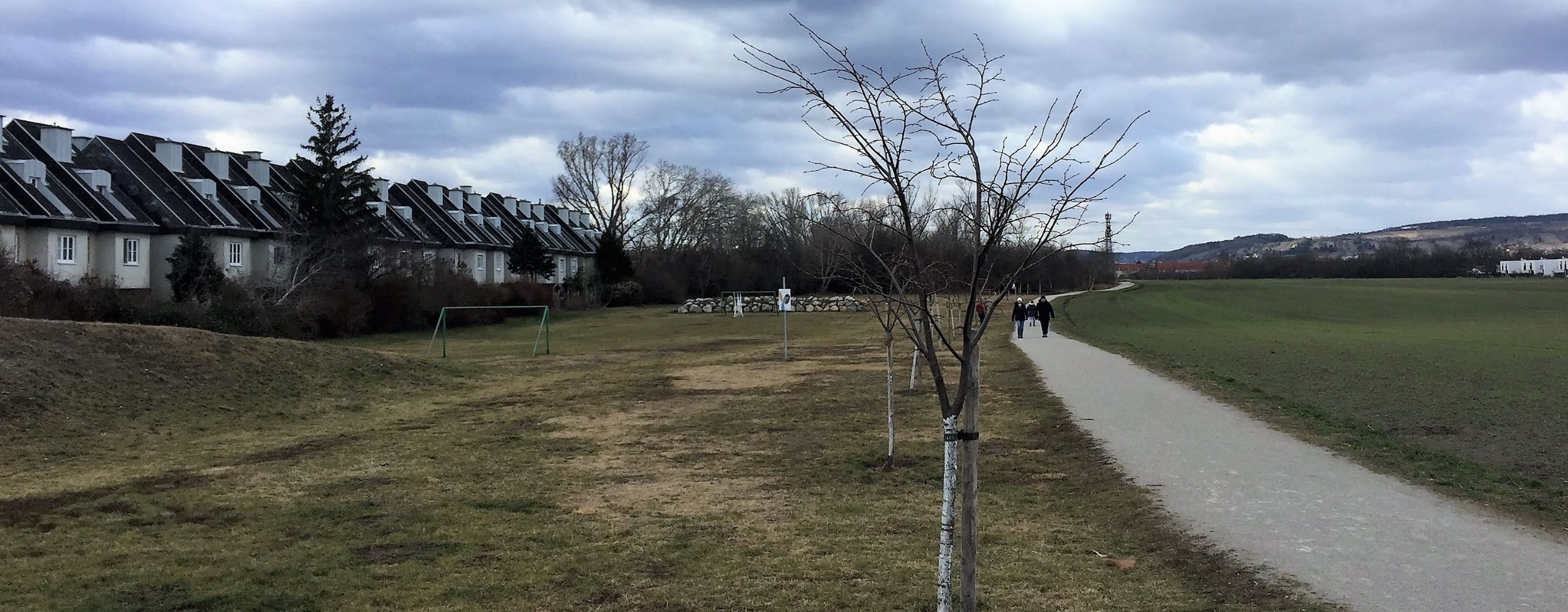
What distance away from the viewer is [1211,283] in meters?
102

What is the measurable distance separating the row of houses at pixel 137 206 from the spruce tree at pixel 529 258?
34.7 feet

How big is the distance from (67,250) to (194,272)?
462cm

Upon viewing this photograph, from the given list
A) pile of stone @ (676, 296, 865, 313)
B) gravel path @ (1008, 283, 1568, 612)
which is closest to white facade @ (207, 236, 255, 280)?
pile of stone @ (676, 296, 865, 313)

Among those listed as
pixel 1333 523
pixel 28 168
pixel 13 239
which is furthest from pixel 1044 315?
pixel 28 168

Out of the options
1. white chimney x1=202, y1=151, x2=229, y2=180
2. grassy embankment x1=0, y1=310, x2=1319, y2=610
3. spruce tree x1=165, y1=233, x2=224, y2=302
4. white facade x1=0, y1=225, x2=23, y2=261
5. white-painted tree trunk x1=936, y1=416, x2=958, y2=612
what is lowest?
grassy embankment x1=0, y1=310, x2=1319, y2=610

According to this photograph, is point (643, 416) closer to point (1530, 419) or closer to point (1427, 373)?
point (1530, 419)

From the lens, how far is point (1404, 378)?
2009 centimetres

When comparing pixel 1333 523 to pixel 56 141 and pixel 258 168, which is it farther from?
pixel 258 168

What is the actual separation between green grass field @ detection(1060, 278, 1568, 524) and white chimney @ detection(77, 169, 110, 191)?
36.0 m

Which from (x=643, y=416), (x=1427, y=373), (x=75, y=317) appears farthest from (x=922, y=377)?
(x=75, y=317)

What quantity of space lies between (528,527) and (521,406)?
10161 millimetres

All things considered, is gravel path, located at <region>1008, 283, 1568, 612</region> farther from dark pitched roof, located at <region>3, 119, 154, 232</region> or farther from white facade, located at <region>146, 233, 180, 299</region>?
white facade, located at <region>146, 233, 180, 299</region>

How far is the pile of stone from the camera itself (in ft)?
223

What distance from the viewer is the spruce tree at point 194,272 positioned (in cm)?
3750
